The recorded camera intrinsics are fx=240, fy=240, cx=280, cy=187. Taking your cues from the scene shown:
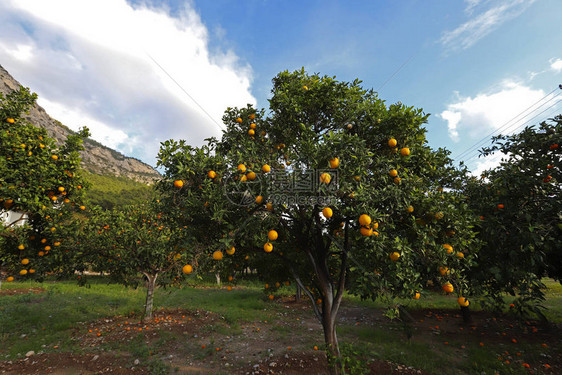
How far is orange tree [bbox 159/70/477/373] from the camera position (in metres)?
3.86

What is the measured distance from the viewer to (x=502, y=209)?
527 cm

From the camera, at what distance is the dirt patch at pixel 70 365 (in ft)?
19.7

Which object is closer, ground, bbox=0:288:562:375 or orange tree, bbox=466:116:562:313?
orange tree, bbox=466:116:562:313

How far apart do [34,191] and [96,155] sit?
558ft

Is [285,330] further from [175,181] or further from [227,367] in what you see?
[175,181]

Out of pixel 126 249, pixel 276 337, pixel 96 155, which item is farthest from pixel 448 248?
pixel 96 155

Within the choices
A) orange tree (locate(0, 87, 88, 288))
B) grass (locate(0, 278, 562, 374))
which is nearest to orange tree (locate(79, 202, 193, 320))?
orange tree (locate(0, 87, 88, 288))

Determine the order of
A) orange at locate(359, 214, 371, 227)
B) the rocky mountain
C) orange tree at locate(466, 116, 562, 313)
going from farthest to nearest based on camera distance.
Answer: the rocky mountain, orange tree at locate(466, 116, 562, 313), orange at locate(359, 214, 371, 227)

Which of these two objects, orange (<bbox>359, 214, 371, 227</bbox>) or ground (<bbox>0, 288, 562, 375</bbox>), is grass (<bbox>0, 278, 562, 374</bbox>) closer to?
ground (<bbox>0, 288, 562, 375</bbox>)

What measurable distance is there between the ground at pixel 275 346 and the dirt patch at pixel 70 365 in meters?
0.02

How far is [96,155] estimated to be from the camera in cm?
14125

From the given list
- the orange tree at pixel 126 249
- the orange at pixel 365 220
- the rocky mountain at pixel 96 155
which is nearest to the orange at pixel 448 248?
the orange at pixel 365 220

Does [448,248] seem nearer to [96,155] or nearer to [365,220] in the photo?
[365,220]

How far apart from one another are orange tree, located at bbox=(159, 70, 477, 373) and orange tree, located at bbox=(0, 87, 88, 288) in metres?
4.55
